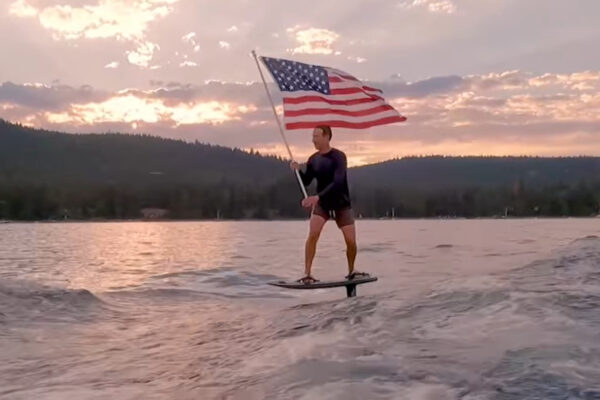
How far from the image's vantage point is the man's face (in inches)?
442

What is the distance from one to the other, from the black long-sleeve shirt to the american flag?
68 centimetres

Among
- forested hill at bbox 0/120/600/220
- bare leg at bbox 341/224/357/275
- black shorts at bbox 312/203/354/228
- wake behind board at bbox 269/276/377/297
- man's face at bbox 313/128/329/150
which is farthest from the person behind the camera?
forested hill at bbox 0/120/600/220

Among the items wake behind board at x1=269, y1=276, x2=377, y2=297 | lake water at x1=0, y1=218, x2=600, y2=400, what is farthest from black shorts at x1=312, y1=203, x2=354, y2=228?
lake water at x1=0, y1=218, x2=600, y2=400

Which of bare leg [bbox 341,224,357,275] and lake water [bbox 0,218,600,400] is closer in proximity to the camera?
lake water [bbox 0,218,600,400]

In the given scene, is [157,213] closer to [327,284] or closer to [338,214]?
[338,214]

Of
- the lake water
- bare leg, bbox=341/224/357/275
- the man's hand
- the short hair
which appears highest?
the short hair

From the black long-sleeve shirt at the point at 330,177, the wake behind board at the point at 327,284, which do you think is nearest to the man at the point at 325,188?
the black long-sleeve shirt at the point at 330,177

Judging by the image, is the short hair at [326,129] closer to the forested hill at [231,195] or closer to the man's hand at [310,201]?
the man's hand at [310,201]

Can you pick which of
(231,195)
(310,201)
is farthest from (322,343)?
(231,195)

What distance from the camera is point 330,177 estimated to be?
1118 cm

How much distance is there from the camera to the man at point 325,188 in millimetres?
11109

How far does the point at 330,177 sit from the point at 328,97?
1.53 metres

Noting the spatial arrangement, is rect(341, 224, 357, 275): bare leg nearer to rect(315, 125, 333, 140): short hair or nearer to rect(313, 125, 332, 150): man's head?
rect(313, 125, 332, 150): man's head

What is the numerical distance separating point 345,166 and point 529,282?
11.4ft
